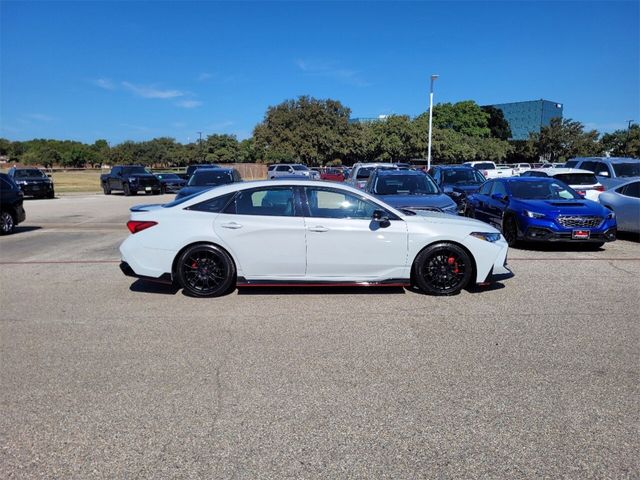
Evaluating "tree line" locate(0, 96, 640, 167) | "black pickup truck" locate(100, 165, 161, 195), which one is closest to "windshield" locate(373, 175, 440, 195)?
"black pickup truck" locate(100, 165, 161, 195)

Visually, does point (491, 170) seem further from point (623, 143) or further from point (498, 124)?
point (498, 124)

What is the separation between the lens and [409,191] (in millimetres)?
10742

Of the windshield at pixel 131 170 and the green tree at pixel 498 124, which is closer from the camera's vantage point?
the windshield at pixel 131 170

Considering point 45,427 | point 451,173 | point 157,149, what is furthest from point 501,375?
point 157,149

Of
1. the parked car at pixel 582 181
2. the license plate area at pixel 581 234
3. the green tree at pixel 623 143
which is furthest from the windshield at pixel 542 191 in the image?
the green tree at pixel 623 143

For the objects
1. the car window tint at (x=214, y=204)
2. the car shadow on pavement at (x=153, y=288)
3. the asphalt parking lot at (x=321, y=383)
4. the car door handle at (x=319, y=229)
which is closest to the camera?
the asphalt parking lot at (x=321, y=383)

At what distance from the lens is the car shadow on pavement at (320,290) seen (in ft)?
21.0

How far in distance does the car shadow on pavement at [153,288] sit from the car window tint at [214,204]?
1.19 m

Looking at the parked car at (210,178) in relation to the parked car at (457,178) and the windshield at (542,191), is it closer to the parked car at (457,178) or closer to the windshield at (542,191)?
the parked car at (457,178)

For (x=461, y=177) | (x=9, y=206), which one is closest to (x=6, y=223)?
(x=9, y=206)

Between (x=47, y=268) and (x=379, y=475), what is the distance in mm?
7503

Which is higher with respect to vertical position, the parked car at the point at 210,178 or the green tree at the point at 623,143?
the green tree at the point at 623,143

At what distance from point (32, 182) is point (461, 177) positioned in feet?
71.3

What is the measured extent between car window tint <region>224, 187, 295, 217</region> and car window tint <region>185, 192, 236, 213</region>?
7 cm
